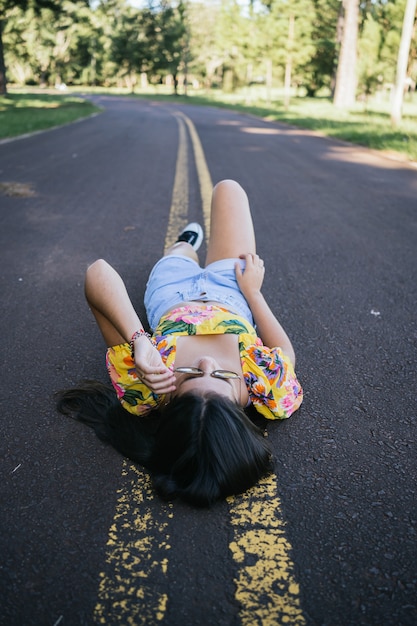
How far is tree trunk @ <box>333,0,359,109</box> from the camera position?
A: 85.4 ft

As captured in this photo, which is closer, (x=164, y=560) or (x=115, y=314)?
(x=164, y=560)

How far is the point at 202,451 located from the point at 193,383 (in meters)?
0.31

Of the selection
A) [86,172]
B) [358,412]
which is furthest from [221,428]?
[86,172]

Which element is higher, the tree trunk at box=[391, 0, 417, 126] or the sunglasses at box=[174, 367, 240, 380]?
the tree trunk at box=[391, 0, 417, 126]

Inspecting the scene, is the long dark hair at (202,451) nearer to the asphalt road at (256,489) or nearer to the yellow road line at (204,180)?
the asphalt road at (256,489)

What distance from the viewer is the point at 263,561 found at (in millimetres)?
1690

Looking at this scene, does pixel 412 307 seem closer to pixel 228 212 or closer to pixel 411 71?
pixel 228 212

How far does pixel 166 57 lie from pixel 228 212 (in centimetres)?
6348

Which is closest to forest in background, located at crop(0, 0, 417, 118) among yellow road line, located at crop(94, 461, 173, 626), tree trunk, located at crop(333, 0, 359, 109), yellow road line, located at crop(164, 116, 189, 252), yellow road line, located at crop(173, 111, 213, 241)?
tree trunk, located at crop(333, 0, 359, 109)

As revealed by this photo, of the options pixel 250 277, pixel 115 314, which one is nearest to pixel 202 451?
pixel 115 314

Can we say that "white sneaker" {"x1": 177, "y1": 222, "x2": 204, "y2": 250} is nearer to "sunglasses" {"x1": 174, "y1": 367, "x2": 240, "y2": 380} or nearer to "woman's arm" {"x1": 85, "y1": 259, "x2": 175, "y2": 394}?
"woman's arm" {"x1": 85, "y1": 259, "x2": 175, "y2": 394}

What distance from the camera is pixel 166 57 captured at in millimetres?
59844

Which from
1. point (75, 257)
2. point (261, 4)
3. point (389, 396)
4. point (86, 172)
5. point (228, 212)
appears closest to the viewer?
point (389, 396)

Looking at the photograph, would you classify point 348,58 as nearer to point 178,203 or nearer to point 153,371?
point 178,203
